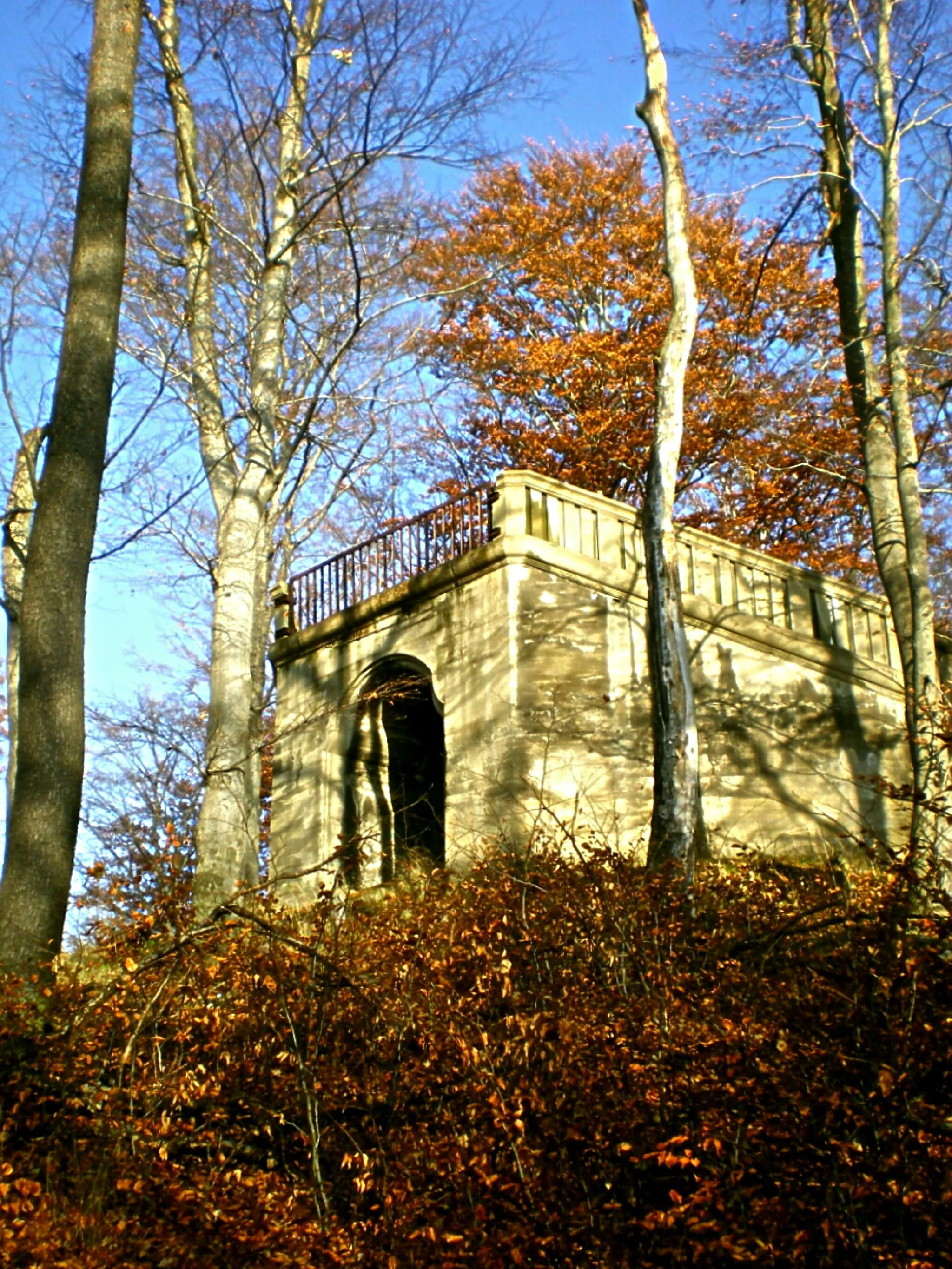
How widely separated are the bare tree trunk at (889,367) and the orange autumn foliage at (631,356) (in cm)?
631

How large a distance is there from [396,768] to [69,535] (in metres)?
9.88

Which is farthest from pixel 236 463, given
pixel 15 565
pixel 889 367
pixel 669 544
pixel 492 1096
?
pixel 492 1096

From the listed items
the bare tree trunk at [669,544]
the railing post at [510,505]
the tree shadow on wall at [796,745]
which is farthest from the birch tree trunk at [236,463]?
the tree shadow on wall at [796,745]

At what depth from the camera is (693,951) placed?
22.7ft

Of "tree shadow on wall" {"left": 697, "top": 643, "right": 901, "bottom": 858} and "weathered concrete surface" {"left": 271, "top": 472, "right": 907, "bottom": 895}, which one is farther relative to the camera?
"tree shadow on wall" {"left": 697, "top": 643, "right": 901, "bottom": 858}

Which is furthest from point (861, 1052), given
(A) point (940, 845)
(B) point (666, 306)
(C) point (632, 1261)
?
(B) point (666, 306)

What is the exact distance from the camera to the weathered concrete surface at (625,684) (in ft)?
43.5

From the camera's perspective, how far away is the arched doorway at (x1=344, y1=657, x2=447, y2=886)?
15164 millimetres

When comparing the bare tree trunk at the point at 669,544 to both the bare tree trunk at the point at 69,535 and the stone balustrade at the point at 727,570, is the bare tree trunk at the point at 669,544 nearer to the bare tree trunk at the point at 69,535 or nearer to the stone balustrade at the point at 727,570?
the stone balustrade at the point at 727,570

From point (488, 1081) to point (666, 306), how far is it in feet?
57.1

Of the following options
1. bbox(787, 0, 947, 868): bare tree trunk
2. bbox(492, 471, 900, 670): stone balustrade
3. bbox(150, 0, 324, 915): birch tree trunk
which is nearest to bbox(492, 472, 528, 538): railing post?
bbox(492, 471, 900, 670): stone balustrade

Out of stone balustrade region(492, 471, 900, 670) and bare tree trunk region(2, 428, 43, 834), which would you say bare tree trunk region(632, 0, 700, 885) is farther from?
bare tree trunk region(2, 428, 43, 834)

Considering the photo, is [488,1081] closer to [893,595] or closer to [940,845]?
[940,845]

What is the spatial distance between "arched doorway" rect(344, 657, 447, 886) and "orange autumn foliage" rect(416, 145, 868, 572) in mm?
6204
